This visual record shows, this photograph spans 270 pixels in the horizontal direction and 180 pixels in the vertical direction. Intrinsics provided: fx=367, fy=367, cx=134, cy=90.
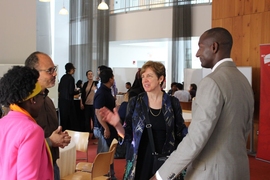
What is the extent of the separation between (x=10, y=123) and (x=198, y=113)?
0.97m

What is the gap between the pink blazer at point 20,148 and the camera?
177 centimetres

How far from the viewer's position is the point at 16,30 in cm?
580

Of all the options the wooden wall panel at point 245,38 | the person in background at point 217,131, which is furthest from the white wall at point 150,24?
the person in background at point 217,131

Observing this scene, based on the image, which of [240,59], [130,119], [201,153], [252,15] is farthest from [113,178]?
[252,15]

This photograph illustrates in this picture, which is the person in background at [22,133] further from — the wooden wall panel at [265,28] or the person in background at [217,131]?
the wooden wall panel at [265,28]

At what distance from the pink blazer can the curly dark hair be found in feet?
0.26

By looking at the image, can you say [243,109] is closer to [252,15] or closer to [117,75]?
A: [252,15]

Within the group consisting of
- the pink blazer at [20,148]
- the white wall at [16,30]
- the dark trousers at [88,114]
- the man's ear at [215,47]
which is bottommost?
the dark trousers at [88,114]

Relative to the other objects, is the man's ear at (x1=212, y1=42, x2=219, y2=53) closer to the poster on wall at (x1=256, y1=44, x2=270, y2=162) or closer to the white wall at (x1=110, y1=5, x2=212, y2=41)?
the poster on wall at (x1=256, y1=44, x2=270, y2=162)

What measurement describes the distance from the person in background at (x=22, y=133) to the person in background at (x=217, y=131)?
0.69 m

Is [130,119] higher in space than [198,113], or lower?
lower

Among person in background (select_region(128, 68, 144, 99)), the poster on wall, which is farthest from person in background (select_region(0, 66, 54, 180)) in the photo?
the poster on wall

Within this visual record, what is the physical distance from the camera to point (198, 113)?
1969mm

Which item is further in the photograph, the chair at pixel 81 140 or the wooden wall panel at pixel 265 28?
the wooden wall panel at pixel 265 28
